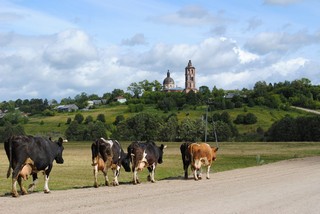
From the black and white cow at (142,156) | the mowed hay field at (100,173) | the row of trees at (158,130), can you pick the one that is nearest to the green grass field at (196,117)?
the row of trees at (158,130)

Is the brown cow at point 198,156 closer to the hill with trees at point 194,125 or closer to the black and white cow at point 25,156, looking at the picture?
the black and white cow at point 25,156

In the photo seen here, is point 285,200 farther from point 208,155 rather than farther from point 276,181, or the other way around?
point 208,155

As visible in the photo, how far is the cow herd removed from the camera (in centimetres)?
1966

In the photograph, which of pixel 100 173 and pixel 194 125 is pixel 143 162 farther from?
pixel 194 125

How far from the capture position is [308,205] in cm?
1800

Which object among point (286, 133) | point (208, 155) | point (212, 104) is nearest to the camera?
point (208, 155)

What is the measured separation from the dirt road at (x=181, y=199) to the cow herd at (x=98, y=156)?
94 cm

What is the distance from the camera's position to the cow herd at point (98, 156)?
19.7m

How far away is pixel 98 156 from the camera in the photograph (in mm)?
24016

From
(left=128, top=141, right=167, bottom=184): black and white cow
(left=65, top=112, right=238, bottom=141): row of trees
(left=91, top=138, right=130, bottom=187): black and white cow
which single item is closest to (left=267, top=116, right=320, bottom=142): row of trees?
(left=65, top=112, right=238, bottom=141): row of trees

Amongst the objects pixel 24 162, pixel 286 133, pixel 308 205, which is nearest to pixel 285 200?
pixel 308 205

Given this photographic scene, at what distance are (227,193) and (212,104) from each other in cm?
17705

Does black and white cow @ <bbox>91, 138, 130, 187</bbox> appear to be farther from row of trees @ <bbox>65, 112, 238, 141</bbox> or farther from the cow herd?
row of trees @ <bbox>65, 112, 238, 141</bbox>

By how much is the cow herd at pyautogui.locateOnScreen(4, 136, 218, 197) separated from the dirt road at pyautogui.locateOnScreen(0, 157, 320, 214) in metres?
0.94
